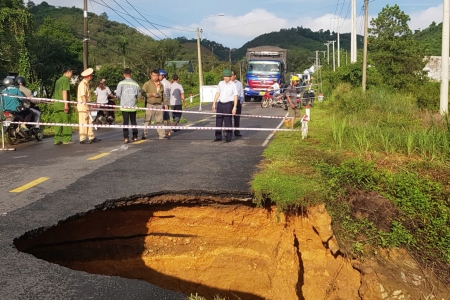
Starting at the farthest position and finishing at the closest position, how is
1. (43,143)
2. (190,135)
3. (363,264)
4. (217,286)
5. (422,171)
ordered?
(190,135), (43,143), (422,171), (217,286), (363,264)

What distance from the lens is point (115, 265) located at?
632 centimetres

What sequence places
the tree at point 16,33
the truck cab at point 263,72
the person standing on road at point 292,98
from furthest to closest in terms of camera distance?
the tree at point 16,33 < the truck cab at point 263,72 < the person standing on road at point 292,98

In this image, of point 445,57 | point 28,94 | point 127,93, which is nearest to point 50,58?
point 28,94

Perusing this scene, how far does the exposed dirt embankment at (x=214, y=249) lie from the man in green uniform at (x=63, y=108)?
5.59m

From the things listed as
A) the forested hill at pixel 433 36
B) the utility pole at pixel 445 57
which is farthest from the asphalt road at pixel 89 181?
the forested hill at pixel 433 36

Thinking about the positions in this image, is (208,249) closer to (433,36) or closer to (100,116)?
(100,116)

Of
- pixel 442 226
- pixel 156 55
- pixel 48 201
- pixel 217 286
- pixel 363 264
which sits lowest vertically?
pixel 217 286

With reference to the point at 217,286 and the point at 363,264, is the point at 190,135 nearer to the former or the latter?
the point at 217,286

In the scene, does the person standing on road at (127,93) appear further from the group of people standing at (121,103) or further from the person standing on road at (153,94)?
the person standing on road at (153,94)

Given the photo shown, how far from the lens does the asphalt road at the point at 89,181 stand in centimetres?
378

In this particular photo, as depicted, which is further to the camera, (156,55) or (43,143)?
(156,55)

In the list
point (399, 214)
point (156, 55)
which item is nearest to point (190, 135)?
point (399, 214)

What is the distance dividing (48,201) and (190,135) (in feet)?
23.4

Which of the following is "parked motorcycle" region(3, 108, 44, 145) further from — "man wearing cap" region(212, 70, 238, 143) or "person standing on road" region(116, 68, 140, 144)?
"man wearing cap" region(212, 70, 238, 143)
